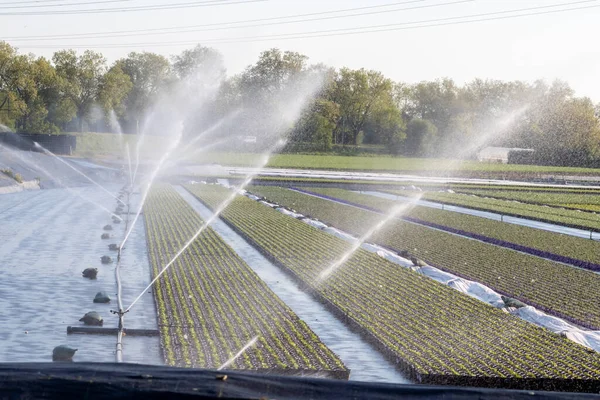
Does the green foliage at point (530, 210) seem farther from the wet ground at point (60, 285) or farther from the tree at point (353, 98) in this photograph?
the tree at point (353, 98)

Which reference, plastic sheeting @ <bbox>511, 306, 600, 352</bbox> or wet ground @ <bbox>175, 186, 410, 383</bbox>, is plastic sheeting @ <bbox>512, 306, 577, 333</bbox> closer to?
plastic sheeting @ <bbox>511, 306, 600, 352</bbox>

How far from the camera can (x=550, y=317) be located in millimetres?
11031

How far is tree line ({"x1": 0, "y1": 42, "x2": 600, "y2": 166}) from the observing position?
68.2 meters

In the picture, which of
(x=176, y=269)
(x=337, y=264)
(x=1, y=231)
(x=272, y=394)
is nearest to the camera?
(x=272, y=394)

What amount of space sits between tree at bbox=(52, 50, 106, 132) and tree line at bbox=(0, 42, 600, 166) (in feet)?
0.27

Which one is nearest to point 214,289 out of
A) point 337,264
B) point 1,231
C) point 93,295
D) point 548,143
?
point 93,295

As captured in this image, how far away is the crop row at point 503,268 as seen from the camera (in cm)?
1212

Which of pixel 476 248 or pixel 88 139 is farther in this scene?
pixel 88 139

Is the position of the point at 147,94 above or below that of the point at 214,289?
above

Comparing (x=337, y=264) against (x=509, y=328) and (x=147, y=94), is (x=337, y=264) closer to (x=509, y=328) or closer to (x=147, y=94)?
(x=509, y=328)

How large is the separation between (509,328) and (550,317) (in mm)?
909

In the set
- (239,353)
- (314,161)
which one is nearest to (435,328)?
(239,353)

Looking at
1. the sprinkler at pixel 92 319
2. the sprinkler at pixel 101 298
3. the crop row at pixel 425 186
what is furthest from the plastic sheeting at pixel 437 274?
the crop row at pixel 425 186

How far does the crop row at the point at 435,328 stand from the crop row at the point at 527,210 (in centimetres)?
1023
